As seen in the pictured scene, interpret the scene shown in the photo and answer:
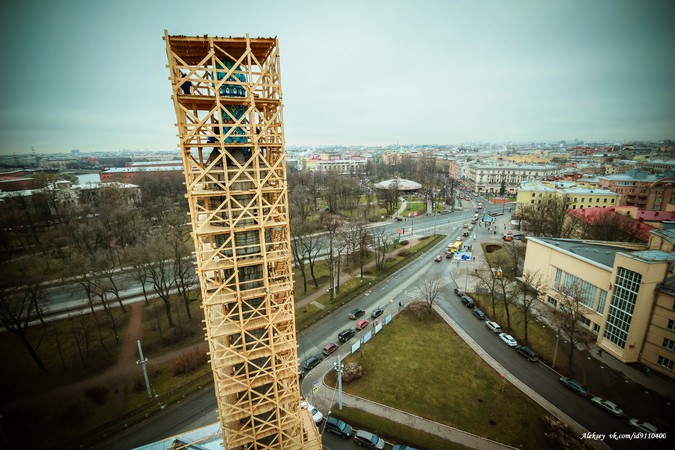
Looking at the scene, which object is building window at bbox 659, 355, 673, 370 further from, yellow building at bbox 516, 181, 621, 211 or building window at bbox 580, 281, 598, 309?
yellow building at bbox 516, 181, 621, 211

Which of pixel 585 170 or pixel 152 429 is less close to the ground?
pixel 585 170

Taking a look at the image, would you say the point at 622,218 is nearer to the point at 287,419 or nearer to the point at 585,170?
the point at 287,419

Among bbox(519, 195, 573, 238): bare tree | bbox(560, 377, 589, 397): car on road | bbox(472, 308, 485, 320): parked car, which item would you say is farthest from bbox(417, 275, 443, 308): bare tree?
bbox(519, 195, 573, 238): bare tree

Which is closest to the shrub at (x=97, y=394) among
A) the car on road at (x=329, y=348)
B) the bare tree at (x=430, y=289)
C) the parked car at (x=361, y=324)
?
the car on road at (x=329, y=348)

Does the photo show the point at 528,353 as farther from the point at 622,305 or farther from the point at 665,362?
the point at 665,362

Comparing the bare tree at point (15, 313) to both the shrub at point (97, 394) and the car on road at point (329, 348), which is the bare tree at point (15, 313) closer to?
the shrub at point (97, 394)

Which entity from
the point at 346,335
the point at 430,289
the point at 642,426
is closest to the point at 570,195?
the point at 430,289

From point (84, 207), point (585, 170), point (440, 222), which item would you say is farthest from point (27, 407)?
point (585, 170)
